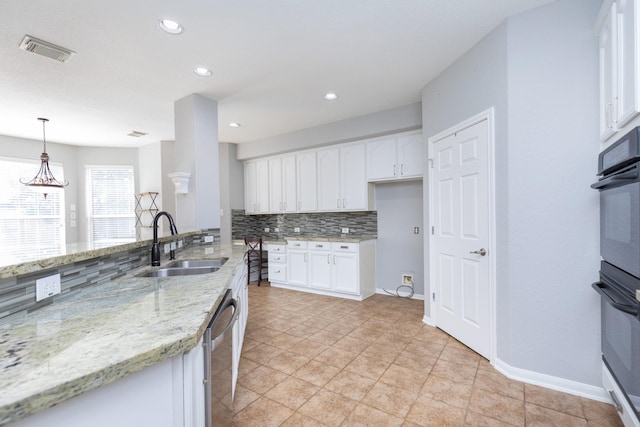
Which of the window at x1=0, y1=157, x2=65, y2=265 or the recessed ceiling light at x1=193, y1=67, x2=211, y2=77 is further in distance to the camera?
the window at x1=0, y1=157, x2=65, y2=265

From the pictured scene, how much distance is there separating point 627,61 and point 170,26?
2688 millimetres

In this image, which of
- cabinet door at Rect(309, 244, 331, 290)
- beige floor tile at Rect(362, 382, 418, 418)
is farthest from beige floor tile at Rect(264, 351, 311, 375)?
cabinet door at Rect(309, 244, 331, 290)

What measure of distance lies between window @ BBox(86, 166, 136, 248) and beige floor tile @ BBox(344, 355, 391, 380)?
5161mm

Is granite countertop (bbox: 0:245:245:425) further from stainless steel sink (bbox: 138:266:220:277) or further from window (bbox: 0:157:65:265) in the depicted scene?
window (bbox: 0:157:65:265)

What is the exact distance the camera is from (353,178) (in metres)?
4.38

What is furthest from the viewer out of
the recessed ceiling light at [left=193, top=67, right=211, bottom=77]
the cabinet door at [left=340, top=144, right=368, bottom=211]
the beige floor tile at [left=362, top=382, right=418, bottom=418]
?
the cabinet door at [left=340, top=144, right=368, bottom=211]

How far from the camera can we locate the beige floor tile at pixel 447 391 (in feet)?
6.26

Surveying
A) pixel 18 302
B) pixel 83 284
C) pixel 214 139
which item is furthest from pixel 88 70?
pixel 18 302

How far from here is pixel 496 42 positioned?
221cm

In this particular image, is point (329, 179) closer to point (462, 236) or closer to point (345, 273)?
point (345, 273)

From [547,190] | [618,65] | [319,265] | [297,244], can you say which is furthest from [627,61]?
[297,244]

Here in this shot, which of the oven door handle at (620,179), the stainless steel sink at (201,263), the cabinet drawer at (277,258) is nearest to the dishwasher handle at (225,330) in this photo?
the stainless steel sink at (201,263)

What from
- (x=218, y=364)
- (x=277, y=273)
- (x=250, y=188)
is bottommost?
(x=277, y=273)

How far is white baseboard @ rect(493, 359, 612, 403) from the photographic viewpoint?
1891 millimetres
